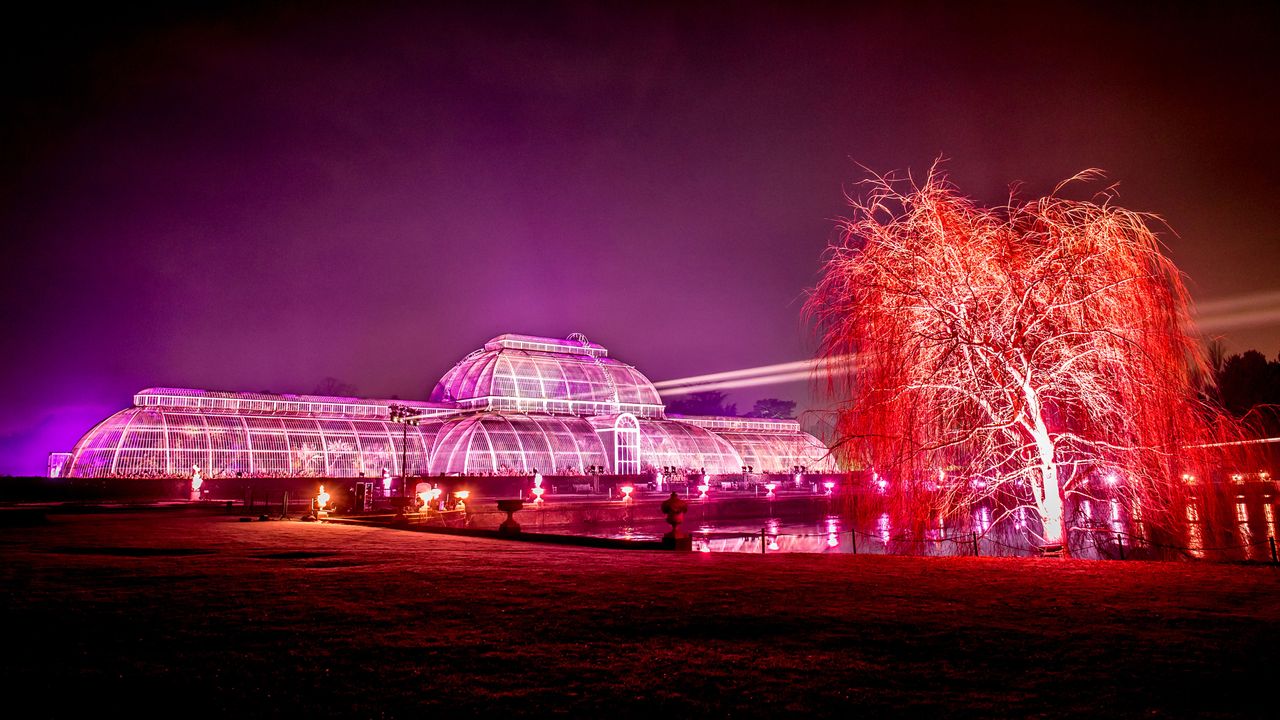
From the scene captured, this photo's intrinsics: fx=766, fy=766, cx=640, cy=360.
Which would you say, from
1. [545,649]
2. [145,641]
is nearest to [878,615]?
[545,649]

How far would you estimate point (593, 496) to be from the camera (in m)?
48.1

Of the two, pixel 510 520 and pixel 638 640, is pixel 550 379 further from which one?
pixel 638 640

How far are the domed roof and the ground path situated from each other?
53586mm

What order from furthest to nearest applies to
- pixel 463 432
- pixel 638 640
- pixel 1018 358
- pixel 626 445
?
pixel 626 445
pixel 463 432
pixel 1018 358
pixel 638 640

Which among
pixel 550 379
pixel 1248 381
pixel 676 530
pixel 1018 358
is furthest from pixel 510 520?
pixel 1248 381

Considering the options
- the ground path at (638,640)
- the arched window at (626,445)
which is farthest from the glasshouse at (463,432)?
the ground path at (638,640)

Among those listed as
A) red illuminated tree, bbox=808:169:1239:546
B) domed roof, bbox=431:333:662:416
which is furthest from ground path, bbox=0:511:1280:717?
domed roof, bbox=431:333:662:416

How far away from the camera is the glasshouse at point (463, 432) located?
5044cm

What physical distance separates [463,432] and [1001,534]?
39.6 meters

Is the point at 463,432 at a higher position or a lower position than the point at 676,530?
higher

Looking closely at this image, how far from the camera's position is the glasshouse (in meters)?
50.4

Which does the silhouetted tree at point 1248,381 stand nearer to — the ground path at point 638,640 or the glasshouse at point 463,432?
the glasshouse at point 463,432

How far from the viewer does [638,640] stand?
21.9 feet

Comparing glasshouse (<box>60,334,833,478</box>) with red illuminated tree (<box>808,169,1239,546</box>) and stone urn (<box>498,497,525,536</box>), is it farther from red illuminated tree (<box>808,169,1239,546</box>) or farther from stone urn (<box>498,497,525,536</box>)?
red illuminated tree (<box>808,169,1239,546</box>)
